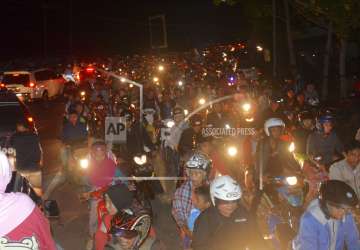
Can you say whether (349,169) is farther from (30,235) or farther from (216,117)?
(216,117)

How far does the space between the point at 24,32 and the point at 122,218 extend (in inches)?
3002

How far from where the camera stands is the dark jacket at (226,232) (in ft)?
17.3

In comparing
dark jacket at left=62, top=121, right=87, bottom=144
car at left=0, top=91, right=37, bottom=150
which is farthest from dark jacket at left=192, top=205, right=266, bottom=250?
dark jacket at left=62, top=121, right=87, bottom=144

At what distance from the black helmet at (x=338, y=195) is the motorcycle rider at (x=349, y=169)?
10.7 feet

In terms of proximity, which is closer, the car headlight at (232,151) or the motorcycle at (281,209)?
the motorcycle at (281,209)

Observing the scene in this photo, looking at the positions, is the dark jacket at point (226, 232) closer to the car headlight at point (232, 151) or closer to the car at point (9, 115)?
the car at point (9, 115)

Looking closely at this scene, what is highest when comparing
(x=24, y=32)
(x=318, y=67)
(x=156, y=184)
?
(x=24, y=32)

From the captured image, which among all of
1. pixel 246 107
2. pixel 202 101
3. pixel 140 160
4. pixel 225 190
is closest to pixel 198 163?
pixel 225 190

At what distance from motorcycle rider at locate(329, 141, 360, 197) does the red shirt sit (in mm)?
5055

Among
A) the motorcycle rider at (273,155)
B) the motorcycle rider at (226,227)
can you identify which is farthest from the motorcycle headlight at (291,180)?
the motorcycle rider at (226,227)

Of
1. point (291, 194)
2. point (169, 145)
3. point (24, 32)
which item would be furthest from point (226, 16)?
point (291, 194)

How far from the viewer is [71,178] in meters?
12.0

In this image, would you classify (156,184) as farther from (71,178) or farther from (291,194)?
(291,194)

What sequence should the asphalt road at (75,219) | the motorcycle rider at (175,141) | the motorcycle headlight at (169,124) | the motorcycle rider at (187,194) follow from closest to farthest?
1. the motorcycle rider at (187,194)
2. the asphalt road at (75,219)
3. the motorcycle rider at (175,141)
4. the motorcycle headlight at (169,124)
